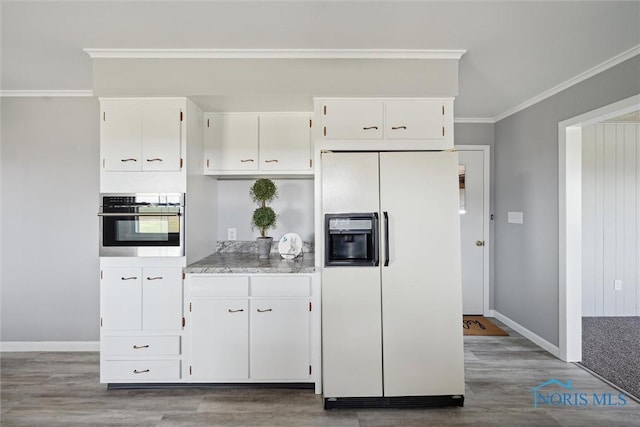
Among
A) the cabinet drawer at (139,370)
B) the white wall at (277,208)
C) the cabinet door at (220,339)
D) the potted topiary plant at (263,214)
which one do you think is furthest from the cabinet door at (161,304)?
the white wall at (277,208)

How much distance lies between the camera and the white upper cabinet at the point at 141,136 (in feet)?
8.79

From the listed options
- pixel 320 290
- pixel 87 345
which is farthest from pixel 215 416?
pixel 87 345

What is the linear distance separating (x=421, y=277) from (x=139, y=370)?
2.21 meters

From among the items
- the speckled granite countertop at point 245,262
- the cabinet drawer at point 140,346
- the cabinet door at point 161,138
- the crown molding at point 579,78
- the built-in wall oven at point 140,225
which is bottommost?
the cabinet drawer at point 140,346

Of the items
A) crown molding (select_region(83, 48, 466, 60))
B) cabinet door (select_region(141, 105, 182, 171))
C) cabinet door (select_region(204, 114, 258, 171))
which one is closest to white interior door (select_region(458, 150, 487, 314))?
crown molding (select_region(83, 48, 466, 60))

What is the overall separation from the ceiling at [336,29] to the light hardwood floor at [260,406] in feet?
7.40

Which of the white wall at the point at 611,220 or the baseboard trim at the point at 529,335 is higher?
the white wall at the point at 611,220

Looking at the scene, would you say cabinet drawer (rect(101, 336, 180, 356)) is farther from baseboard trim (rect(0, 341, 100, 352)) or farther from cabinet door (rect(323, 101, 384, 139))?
cabinet door (rect(323, 101, 384, 139))

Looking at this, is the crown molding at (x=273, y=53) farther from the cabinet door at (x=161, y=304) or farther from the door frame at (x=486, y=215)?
the door frame at (x=486, y=215)

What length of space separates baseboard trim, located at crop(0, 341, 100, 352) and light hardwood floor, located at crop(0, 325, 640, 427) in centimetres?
33

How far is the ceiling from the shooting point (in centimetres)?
201

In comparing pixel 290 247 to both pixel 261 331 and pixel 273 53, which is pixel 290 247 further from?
pixel 273 53

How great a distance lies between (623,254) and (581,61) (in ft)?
9.80

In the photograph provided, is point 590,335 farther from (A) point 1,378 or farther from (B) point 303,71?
(A) point 1,378
